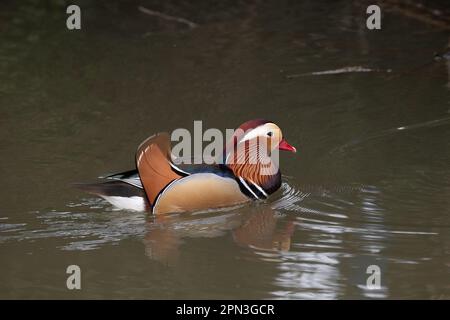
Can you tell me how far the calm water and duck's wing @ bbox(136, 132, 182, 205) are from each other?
221 mm

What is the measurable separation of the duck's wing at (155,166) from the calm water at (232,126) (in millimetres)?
221

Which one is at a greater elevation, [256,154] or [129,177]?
[256,154]

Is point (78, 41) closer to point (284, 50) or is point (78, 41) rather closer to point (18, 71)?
point (18, 71)

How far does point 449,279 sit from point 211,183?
1.86 m

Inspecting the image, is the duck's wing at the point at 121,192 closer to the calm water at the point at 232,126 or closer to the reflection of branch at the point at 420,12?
the calm water at the point at 232,126

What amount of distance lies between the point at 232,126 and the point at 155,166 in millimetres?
1814

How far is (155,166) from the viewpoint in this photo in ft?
21.5

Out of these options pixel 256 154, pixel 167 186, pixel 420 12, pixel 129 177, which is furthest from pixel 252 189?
pixel 420 12

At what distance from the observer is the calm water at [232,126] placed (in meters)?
5.63

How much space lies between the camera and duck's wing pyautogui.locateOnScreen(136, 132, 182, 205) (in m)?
6.52

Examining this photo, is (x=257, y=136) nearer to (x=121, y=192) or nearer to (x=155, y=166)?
(x=155, y=166)

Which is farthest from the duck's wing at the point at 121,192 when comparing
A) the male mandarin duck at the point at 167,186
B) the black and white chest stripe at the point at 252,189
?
the black and white chest stripe at the point at 252,189

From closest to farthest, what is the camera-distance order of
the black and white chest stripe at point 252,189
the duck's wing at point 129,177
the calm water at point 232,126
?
the calm water at point 232,126, the duck's wing at point 129,177, the black and white chest stripe at point 252,189
